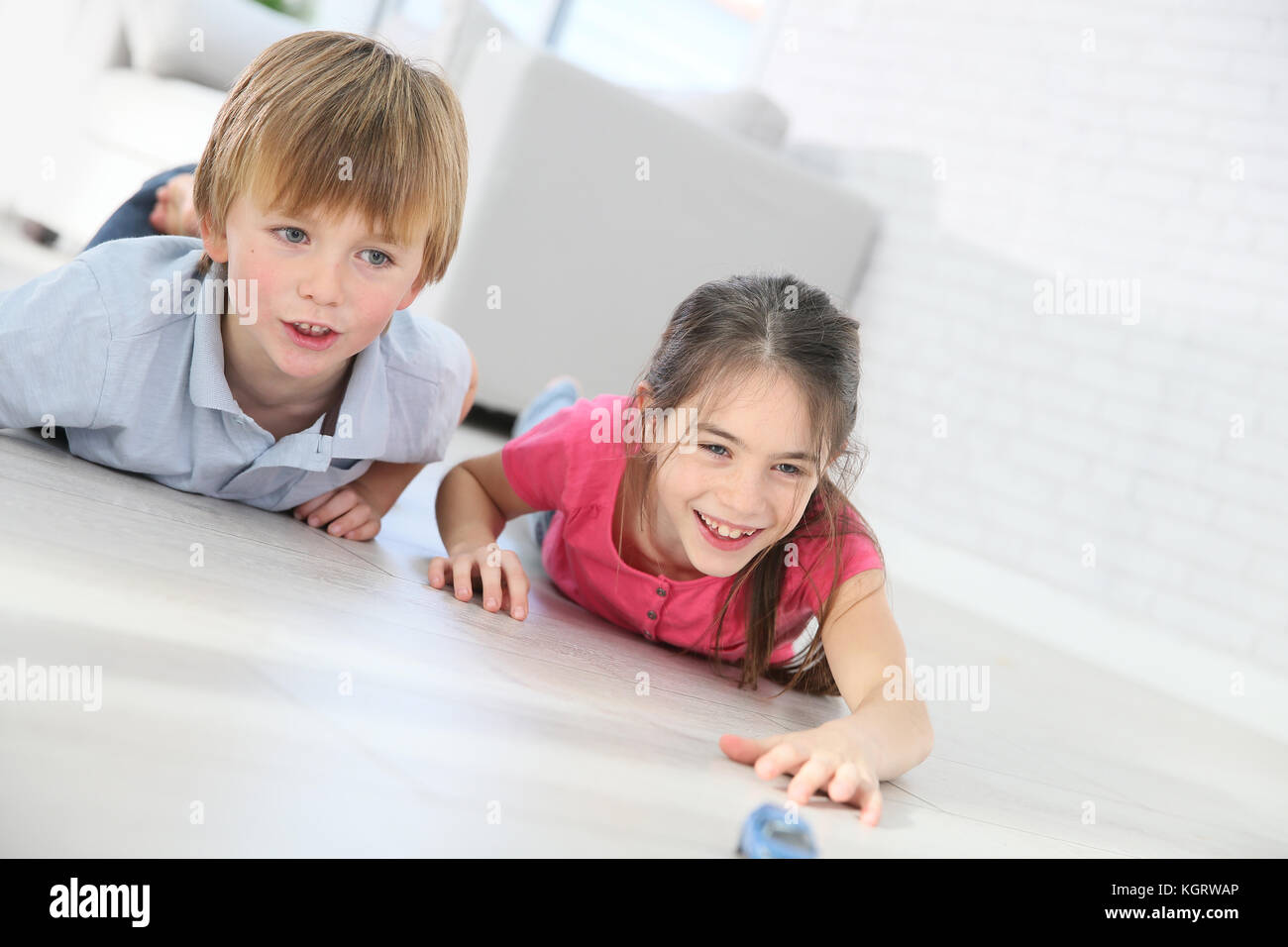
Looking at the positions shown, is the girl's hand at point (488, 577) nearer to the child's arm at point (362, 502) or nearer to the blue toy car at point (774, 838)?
the child's arm at point (362, 502)

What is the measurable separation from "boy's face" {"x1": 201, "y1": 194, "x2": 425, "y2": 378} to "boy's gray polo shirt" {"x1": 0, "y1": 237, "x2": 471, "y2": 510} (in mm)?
81

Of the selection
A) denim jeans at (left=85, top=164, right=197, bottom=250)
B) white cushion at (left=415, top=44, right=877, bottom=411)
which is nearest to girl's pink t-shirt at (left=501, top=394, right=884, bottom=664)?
denim jeans at (left=85, top=164, right=197, bottom=250)

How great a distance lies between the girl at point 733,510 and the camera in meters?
1.16

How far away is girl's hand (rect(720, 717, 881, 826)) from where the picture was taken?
0.85 meters

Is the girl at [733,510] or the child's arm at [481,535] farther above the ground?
the girl at [733,510]

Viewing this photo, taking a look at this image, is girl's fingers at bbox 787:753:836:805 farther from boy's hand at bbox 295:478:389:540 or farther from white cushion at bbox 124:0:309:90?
white cushion at bbox 124:0:309:90

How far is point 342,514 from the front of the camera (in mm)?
1339

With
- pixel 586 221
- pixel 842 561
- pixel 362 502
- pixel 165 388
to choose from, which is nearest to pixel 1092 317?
pixel 586 221

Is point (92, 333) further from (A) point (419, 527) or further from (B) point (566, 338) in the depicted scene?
(B) point (566, 338)

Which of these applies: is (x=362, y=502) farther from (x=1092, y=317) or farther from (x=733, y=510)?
(x=1092, y=317)

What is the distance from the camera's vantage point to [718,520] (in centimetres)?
120

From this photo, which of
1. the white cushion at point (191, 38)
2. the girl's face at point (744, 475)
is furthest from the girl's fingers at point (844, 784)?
the white cushion at point (191, 38)

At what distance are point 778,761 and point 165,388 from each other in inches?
29.5
